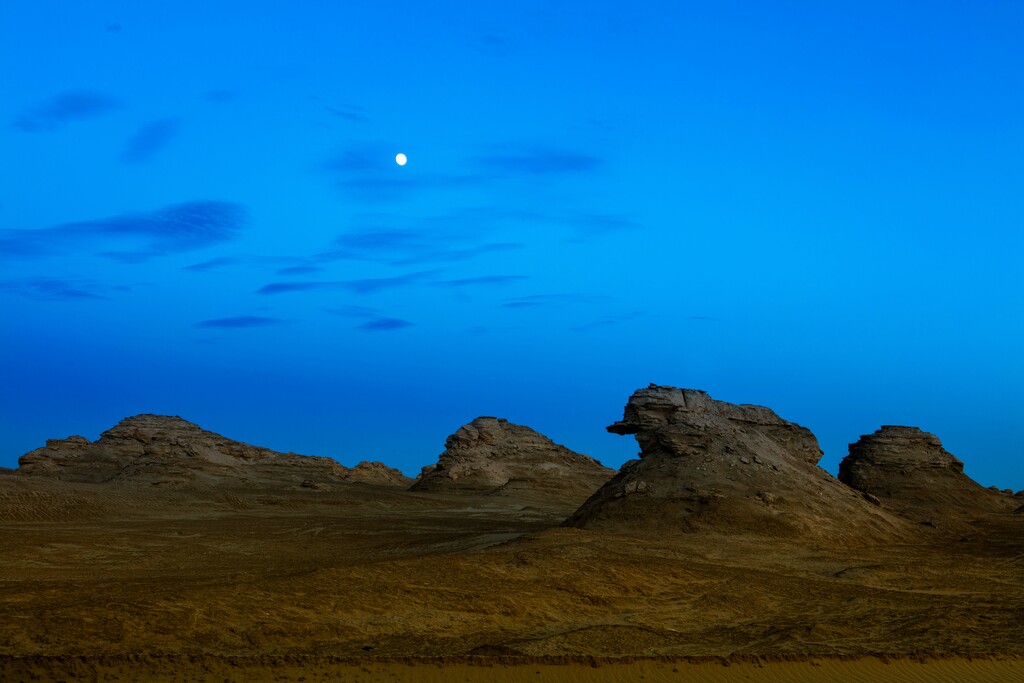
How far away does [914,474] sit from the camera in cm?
5141

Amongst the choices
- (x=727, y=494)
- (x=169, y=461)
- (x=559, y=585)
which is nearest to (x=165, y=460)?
(x=169, y=461)

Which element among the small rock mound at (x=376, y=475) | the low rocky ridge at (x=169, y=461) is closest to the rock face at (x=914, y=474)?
the low rocky ridge at (x=169, y=461)

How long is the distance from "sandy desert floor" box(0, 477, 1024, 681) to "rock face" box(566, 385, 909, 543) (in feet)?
5.58

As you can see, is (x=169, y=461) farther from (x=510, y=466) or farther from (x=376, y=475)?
(x=376, y=475)

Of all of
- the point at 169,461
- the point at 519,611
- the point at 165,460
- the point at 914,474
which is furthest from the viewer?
the point at 165,460

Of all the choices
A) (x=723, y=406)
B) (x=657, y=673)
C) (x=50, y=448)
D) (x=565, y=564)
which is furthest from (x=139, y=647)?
(x=50, y=448)

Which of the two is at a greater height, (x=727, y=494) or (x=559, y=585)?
(x=727, y=494)

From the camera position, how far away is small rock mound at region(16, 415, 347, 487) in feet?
205

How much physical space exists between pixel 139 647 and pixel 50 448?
70037 millimetres

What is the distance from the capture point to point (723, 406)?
1596 inches

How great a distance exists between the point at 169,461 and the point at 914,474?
169 feet

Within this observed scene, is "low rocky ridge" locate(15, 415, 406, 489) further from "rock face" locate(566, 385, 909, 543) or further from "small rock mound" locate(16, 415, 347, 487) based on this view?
"rock face" locate(566, 385, 909, 543)

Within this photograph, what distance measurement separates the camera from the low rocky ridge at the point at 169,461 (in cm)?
6197

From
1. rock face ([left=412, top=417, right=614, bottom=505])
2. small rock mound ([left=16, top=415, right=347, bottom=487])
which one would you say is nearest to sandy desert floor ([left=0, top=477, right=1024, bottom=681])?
rock face ([left=412, top=417, right=614, bottom=505])
